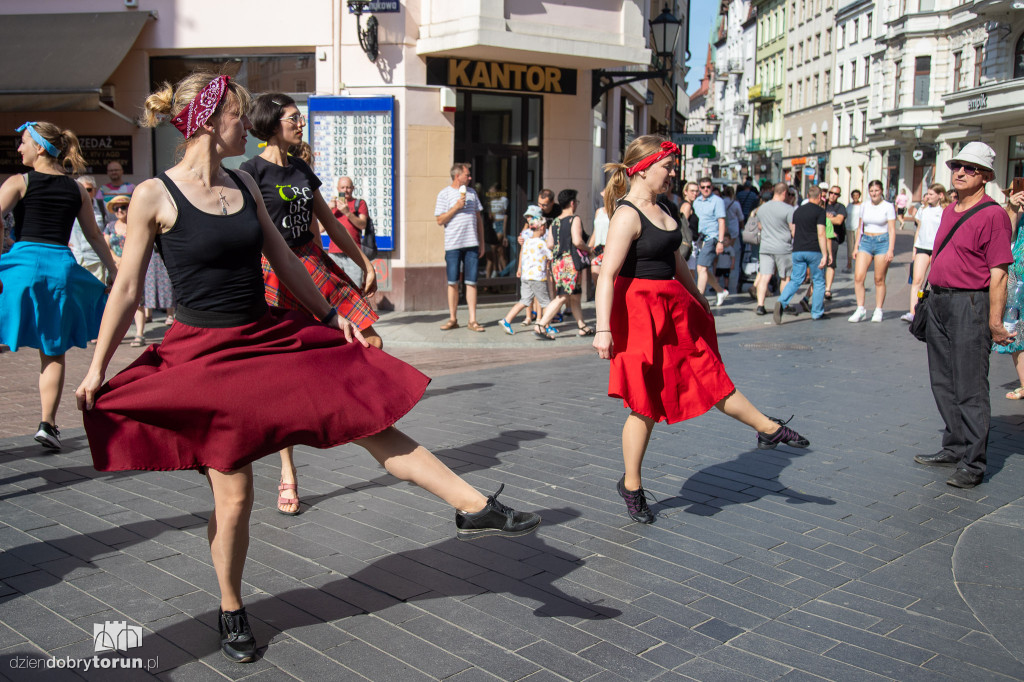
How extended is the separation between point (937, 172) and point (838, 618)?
5557 cm

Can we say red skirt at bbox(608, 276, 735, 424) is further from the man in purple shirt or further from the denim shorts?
the denim shorts

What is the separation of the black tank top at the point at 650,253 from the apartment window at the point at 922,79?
58488 millimetres

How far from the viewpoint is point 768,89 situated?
89.4 meters

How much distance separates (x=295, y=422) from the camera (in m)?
3.04

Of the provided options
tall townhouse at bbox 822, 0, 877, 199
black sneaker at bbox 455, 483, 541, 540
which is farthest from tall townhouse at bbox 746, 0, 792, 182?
black sneaker at bbox 455, 483, 541, 540

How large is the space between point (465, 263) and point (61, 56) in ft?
22.2

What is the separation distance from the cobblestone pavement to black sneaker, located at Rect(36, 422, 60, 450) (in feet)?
0.31

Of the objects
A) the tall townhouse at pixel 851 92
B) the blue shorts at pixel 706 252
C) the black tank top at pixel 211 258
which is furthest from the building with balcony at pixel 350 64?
the tall townhouse at pixel 851 92

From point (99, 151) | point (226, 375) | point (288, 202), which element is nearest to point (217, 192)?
point (226, 375)

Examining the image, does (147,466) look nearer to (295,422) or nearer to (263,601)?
(295,422)

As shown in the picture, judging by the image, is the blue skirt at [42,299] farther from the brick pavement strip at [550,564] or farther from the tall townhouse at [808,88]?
the tall townhouse at [808,88]

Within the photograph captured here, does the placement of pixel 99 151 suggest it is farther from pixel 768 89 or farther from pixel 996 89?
pixel 768 89

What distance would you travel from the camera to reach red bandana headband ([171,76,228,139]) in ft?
10.2

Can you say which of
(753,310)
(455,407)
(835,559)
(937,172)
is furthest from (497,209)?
(937,172)
